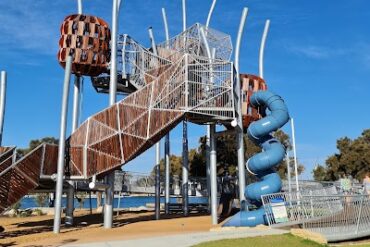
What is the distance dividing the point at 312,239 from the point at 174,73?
1035 cm

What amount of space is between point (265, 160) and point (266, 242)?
280 inches

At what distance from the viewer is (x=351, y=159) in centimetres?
4975

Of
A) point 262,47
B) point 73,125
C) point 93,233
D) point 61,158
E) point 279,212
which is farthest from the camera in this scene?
point 262,47

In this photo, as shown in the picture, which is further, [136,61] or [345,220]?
[136,61]

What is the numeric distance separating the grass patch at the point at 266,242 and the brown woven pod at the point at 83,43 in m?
14.8

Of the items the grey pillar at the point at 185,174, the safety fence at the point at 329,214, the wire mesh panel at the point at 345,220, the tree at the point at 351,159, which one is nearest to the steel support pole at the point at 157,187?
the grey pillar at the point at 185,174

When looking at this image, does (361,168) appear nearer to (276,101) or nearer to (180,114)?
(276,101)

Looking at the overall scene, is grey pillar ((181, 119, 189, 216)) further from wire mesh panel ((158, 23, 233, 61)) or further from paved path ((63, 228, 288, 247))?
paved path ((63, 228, 288, 247))

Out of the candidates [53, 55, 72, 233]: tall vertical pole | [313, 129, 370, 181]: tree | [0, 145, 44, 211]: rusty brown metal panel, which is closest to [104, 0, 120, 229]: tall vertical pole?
[53, 55, 72, 233]: tall vertical pole

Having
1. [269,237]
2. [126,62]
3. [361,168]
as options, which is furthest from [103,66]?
[361,168]

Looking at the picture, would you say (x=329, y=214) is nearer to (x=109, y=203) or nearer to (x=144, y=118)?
(x=144, y=118)

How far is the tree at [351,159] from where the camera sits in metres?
48.8

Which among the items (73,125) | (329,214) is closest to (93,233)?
(73,125)

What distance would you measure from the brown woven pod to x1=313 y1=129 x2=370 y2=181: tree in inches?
1328
